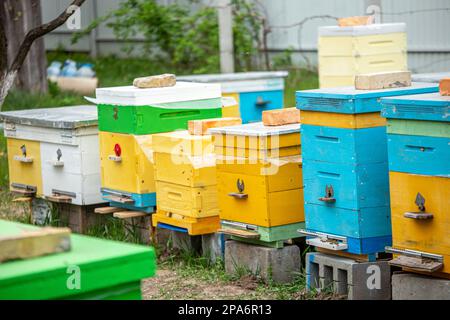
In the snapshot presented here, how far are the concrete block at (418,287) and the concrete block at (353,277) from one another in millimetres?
238

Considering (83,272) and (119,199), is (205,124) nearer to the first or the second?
(119,199)

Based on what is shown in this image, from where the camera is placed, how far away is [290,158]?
18.4ft

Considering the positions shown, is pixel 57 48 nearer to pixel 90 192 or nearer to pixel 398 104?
pixel 90 192

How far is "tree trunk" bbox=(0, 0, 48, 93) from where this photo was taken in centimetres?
1237

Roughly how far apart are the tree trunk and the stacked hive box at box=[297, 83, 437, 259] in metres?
7.47

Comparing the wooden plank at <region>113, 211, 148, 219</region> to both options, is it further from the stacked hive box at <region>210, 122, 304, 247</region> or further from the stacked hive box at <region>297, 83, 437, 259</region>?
the stacked hive box at <region>297, 83, 437, 259</region>

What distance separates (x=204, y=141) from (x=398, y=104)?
5.42 feet

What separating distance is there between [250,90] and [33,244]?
19.9 feet

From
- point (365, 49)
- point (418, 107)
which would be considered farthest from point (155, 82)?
point (365, 49)

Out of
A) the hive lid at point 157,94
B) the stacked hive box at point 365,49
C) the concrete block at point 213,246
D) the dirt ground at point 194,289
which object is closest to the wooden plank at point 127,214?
the concrete block at point 213,246

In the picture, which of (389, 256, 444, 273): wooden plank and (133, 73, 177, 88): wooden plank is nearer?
(389, 256, 444, 273): wooden plank

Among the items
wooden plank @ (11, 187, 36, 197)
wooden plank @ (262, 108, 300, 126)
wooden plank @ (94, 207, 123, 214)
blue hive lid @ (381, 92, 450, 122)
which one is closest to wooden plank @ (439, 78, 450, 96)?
blue hive lid @ (381, 92, 450, 122)

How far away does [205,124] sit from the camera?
6113 millimetres

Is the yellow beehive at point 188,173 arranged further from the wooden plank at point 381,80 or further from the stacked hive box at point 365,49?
the stacked hive box at point 365,49
